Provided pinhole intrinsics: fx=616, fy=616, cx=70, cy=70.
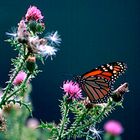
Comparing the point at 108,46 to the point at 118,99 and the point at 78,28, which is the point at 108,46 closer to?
the point at 78,28

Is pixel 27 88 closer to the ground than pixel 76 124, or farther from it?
farther from it

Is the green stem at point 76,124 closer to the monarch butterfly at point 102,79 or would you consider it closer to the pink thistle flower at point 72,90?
the pink thistle flower at point 72,90

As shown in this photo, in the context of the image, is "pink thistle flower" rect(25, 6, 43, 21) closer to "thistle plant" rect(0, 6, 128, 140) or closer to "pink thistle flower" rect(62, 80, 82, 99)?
"thistle plant" rect(0, 6, 128, 140)

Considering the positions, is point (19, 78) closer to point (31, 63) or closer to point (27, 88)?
point (27, 88)

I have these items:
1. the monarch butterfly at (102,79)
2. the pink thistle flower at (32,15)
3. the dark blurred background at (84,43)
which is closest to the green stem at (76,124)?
the monarch butterfly at (102,79)

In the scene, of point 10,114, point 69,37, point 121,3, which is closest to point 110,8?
point 121,3

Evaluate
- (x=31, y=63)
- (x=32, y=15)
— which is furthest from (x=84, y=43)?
(x=31, y=63)

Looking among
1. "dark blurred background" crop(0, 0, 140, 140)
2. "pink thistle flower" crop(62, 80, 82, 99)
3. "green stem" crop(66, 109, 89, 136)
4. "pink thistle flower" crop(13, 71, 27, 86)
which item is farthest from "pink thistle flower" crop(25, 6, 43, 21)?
"dark blurred background" crop(0, 0, 140, 140)

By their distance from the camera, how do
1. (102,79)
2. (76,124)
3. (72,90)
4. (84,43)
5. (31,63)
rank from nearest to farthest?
(31,63)
(76,124)
(72,90)
(102,79)
(84,43)
